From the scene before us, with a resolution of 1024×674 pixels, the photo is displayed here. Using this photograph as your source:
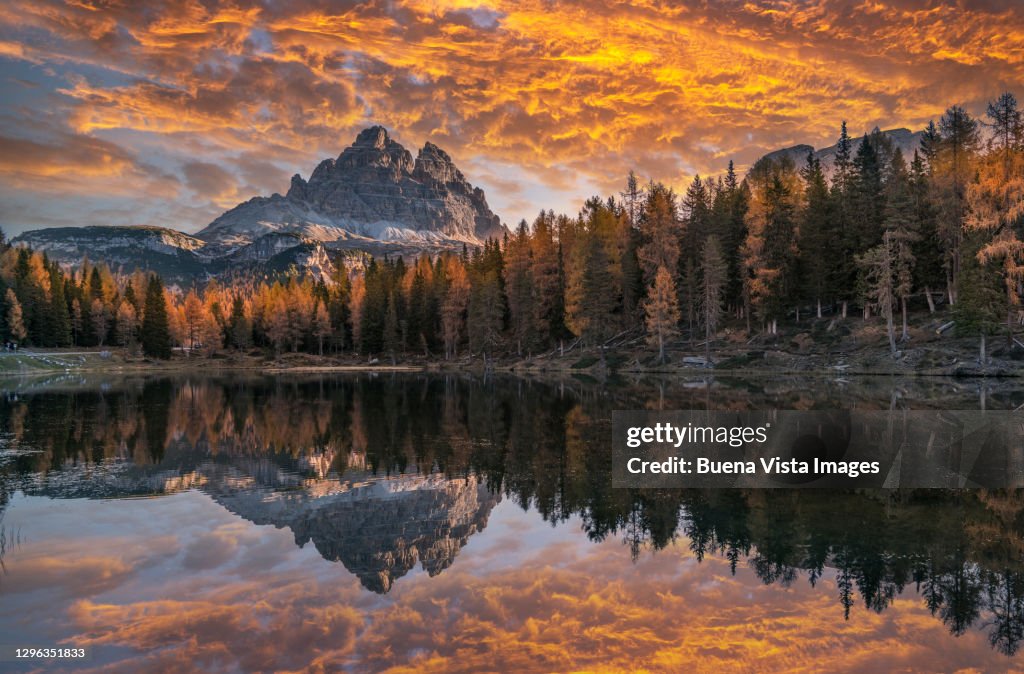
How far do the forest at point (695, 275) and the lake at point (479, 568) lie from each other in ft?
168

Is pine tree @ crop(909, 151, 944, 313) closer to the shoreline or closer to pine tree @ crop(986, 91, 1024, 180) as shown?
pine tree @ crop(986, 91, 1024, 180)

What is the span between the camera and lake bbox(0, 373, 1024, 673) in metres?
10.2

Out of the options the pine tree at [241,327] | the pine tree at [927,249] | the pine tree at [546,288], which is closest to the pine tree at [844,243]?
the pine tree at [927,249]

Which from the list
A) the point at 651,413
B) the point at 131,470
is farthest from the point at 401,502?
the point at 651,413

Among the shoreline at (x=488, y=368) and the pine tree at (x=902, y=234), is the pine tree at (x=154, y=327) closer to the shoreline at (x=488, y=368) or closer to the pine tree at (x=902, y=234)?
the shoreline at (x=488, y=368)

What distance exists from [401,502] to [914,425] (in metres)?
25.9

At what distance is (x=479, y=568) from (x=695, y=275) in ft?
254

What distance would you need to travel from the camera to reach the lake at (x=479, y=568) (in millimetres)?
10156

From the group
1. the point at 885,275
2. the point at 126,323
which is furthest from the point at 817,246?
the point at 126,323

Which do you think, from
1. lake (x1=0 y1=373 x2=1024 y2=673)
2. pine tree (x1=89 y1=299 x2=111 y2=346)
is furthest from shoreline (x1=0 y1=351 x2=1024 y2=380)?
lake (x1=0 y1=373 x2=1024 y2=673)

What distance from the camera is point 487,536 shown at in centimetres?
1625

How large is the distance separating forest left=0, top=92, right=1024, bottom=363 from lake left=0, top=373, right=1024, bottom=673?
5135 cm

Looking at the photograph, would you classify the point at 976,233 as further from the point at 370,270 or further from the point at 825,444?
the point at 370,270

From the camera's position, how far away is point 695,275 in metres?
85.8
